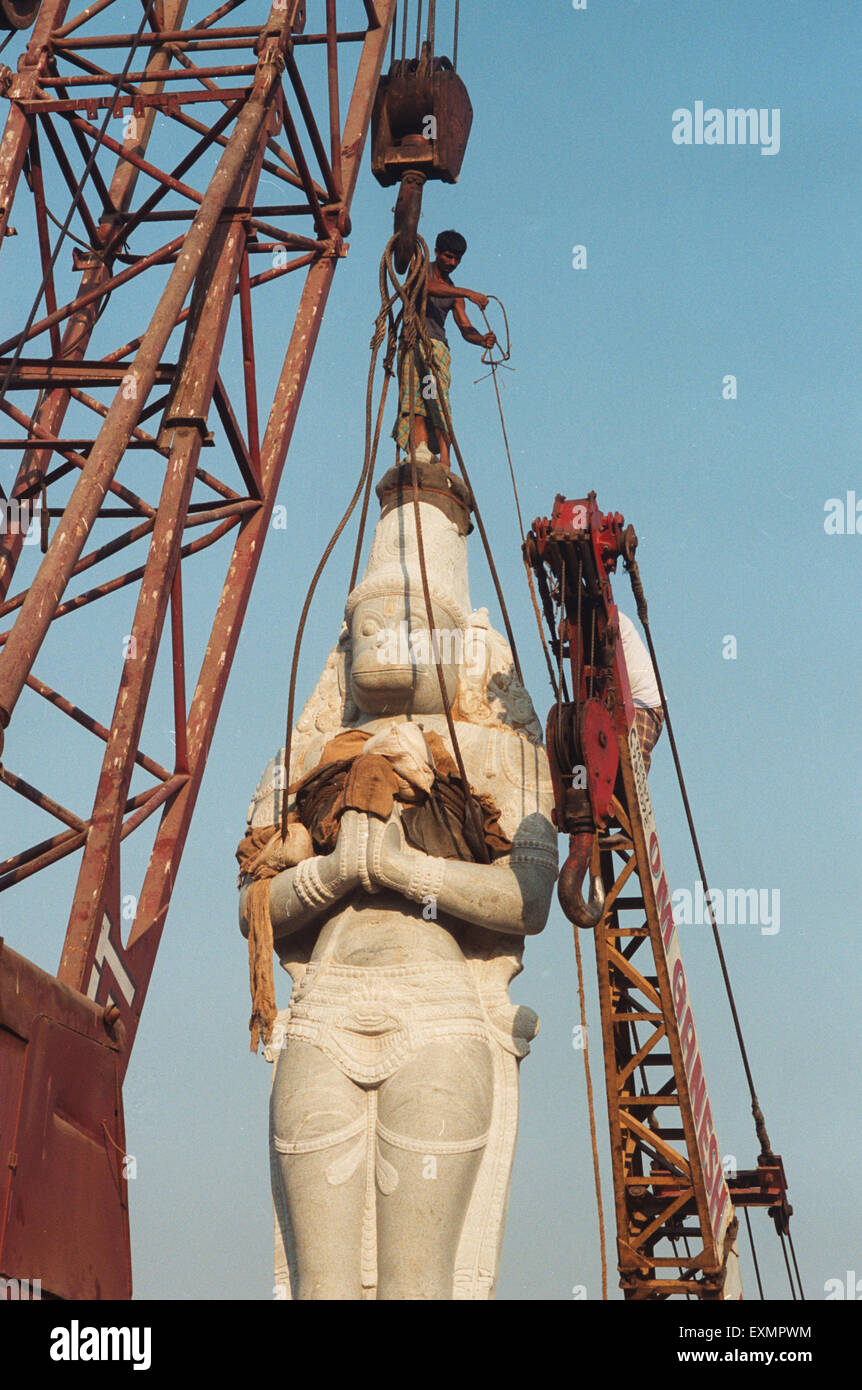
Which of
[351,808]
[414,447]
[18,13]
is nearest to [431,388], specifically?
[414,447]

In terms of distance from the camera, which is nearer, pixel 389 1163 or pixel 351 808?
pixel 389 1163

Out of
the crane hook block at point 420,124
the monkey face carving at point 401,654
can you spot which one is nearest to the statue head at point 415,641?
the monkey face carving at point 401,654

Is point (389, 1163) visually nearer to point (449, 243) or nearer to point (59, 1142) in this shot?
point (59, 1142)

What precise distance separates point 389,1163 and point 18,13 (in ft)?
21.0

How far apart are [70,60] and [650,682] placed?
4.87 metres

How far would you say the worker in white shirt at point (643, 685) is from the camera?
10.9 m

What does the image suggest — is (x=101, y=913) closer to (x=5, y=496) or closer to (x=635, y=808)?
(x=5, y=496)

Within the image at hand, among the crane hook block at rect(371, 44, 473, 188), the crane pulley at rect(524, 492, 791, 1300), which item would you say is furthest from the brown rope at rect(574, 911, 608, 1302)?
the crane hook block at rect(371, 44, 473, 188)

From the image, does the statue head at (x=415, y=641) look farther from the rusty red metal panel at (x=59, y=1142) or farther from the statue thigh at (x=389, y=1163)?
the rusty red metal panel at (x=59, y=1142)

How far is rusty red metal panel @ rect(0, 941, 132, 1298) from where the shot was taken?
6242mm

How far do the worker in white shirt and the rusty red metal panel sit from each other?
4.71 m

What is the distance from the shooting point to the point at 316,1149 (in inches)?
306

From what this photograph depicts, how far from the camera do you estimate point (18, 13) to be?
9805 mm

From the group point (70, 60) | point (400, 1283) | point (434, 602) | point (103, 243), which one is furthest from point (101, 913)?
point (70, 60)
